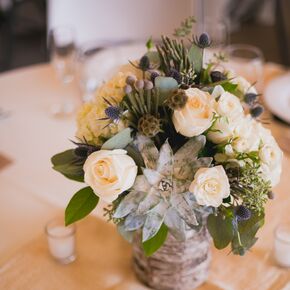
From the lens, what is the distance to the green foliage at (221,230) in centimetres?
80

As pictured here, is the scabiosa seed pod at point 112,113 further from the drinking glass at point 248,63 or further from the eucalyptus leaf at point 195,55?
the drinking glass at point 248,63

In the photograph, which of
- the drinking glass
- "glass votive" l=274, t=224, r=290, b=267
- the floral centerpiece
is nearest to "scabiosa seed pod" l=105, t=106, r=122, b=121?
the floral centerpiece

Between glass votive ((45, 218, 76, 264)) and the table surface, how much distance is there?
3cm

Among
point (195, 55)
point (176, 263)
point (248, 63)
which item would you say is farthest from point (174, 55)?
point (248, 63)

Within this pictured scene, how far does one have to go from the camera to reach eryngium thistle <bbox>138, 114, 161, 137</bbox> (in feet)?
2.39

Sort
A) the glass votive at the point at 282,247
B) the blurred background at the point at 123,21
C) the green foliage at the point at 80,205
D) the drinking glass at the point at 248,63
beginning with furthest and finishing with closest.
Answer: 1. the blurred background at the point at 123,21
2. the drinking glass at the point at 248,63
3. the glass votive at the point at 282,247
4. the green foliage at the point at 80,205

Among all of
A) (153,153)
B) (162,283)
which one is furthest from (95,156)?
(162,283)

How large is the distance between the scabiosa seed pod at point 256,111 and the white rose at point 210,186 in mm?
213

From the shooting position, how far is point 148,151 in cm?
75

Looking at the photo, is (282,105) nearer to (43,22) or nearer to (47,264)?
(47,264)

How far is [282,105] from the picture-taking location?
142cm

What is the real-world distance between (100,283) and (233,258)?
276 mm

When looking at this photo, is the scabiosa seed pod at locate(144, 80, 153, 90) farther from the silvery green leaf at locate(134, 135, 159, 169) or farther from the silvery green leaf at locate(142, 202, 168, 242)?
the silvery green leaf at locate(142, 202, 168, 242)

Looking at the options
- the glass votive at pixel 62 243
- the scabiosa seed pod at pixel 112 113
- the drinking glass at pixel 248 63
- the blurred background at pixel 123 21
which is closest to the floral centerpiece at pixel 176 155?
the scabiosa seed pod at pixel 112 113
